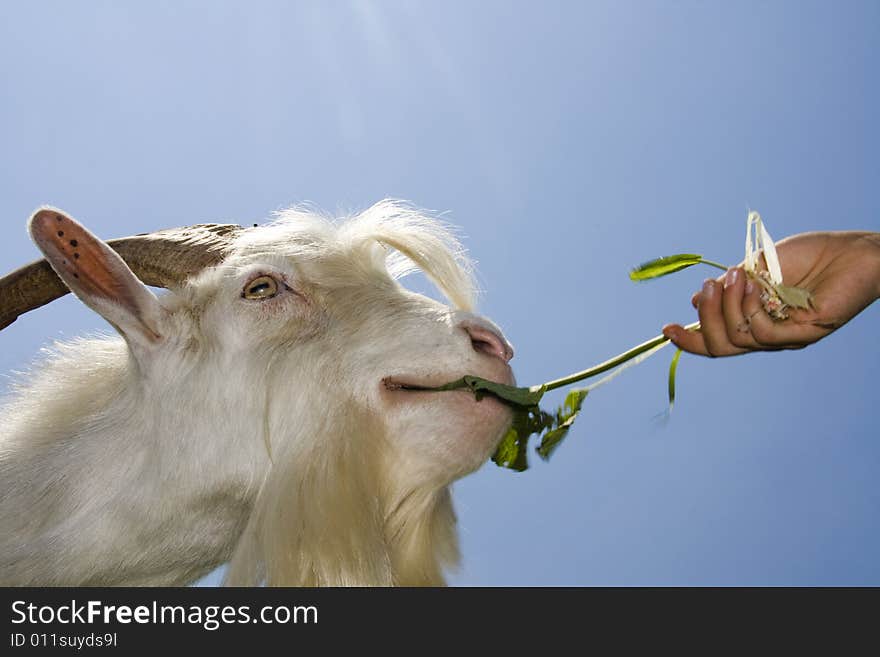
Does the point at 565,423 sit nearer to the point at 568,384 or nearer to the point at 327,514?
the point at 568,384

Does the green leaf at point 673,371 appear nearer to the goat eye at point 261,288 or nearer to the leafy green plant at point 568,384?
the leafy green plant at point 568,384

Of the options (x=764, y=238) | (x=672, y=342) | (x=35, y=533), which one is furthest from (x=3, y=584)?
(x=764, y=238)

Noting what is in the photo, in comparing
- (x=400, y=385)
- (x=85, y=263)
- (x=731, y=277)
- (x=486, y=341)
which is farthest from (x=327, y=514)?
(x=731, y=277)

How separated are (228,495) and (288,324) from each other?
68cm

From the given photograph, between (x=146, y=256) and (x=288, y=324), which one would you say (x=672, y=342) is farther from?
(x=146, y=256)

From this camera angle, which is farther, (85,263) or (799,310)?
(85,263)

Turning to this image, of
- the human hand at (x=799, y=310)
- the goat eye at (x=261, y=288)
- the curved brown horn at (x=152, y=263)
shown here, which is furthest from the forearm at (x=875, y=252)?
the curved brown horn at (x=152, y=263)

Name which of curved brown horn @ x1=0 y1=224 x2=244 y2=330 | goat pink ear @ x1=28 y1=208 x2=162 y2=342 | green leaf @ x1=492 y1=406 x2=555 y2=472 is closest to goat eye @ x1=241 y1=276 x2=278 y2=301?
curved brown horn @ x1=0 y1=224 x2=244 y2=330

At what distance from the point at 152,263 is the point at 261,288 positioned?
0.61 meters

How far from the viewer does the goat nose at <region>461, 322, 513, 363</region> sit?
305 cm

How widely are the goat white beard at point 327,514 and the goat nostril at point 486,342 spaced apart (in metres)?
0.50

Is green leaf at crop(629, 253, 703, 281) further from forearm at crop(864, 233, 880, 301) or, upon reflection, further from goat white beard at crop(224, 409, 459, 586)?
goat white beard at crop(224, 409, 459, 586)

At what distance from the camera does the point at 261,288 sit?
3400mm
